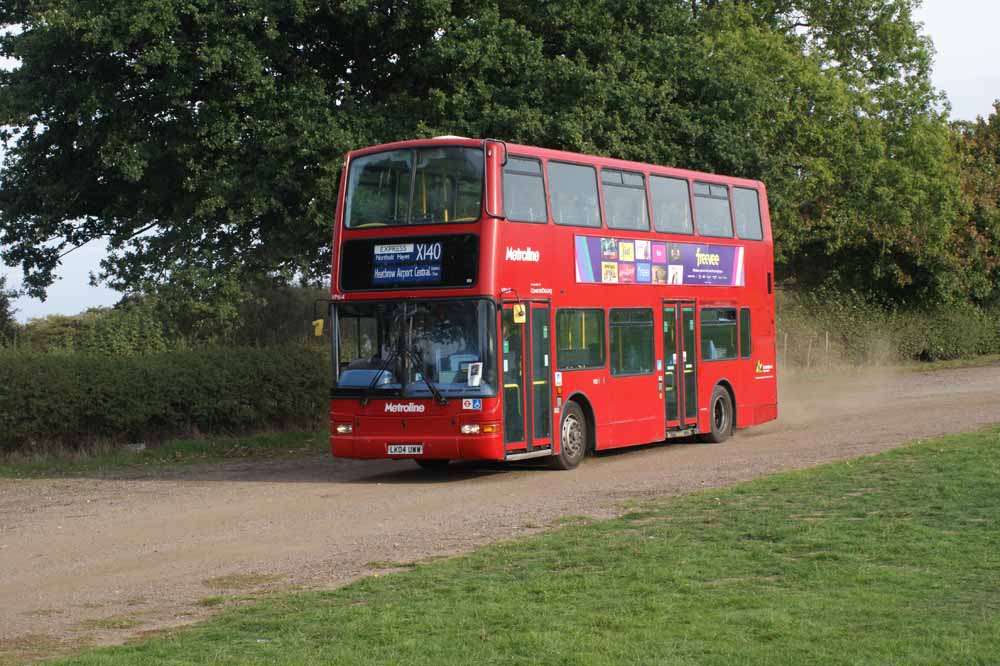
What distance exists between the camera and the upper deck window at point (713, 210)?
2302 centimetres

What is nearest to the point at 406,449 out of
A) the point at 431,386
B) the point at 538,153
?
the point at 431,386

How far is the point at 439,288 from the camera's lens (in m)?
17.8

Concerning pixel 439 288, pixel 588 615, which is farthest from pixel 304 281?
pixel 588 615

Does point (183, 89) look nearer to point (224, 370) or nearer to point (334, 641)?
point (224, 370)

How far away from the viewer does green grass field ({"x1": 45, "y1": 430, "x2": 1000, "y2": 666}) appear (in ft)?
24.7

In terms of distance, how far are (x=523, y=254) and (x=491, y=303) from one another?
3.44 feet

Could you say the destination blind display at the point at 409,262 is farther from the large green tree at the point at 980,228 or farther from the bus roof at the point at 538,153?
the large green tree at the point at 980,228

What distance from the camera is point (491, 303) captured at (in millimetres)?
17625

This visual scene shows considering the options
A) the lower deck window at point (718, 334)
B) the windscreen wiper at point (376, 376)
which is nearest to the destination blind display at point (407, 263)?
the windscreen wiper at point (376, 376)

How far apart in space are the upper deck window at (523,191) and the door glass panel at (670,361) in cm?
399

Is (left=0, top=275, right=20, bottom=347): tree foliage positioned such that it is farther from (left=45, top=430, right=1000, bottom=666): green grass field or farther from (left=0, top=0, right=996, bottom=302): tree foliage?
(left=45, top=430, right=1000, bottom=666): green grass field

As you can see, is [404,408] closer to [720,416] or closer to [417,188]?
[417,188]

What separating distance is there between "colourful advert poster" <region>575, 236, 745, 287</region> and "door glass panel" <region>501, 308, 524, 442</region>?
190 centimetres

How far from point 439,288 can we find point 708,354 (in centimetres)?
701
